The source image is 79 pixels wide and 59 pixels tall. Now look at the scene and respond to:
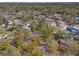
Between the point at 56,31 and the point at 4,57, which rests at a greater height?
the point at 56,31

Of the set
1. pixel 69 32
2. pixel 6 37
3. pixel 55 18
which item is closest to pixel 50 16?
pixel 55 18

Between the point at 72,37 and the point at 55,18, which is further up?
the point at 55,18

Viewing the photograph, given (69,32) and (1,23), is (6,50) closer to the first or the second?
(1,23)

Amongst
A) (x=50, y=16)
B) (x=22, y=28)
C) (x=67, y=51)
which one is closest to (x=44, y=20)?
(x=50, y=16)

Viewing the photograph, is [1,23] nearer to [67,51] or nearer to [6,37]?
[6,37]

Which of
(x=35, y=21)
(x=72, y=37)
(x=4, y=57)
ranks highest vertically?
(x=35, y=21)

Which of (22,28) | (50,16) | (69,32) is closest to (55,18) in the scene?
(50,16)

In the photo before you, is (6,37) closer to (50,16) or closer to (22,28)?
(22,28)
